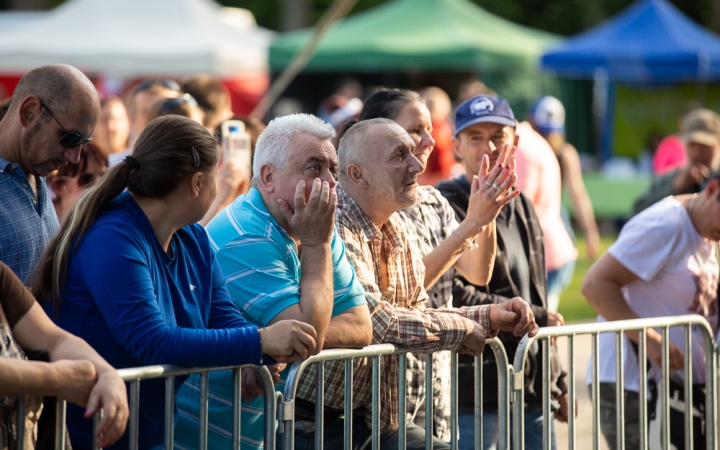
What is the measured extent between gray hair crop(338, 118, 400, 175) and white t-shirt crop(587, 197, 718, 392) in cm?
148

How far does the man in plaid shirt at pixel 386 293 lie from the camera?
3541mm

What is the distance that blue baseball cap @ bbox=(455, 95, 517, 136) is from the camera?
4633mm

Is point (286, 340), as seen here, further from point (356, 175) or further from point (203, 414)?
point (356, 175)

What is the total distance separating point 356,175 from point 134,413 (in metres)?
1.33

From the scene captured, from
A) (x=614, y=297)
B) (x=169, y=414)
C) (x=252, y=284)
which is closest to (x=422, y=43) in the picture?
(x=614, y=297)

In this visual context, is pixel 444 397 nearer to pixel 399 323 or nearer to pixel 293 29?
pixel 399 323

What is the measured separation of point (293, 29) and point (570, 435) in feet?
79.1

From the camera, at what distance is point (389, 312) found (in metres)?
3.53

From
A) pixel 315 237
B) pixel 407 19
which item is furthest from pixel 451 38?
pixel 315 237

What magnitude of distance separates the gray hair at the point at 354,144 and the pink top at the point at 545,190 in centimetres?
308

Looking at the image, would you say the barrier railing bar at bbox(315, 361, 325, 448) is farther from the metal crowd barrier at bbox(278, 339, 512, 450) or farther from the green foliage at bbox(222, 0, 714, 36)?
the green foliage at bbox(222, 0, 714, 36)

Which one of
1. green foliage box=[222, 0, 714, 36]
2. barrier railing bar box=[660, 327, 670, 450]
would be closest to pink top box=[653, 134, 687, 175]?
barrier railing bar box=[660, 327, 670, 450]

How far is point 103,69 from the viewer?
618 inches

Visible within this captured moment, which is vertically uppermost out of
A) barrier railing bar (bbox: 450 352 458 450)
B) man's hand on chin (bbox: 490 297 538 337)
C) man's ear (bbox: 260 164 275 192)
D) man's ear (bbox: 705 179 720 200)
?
man's ear (bbox: 705 179 720 200)
